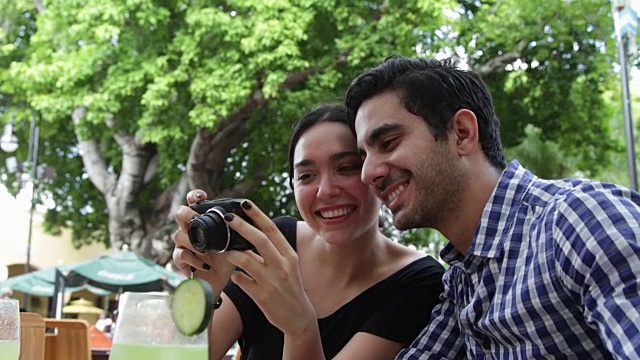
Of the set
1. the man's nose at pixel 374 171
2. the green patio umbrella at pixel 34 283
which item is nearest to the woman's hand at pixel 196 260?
the man's nose at pixel 374 171

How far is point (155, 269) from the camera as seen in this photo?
8.16 metres

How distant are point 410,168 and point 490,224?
0.15m

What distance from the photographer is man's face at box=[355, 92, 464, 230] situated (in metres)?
1.25

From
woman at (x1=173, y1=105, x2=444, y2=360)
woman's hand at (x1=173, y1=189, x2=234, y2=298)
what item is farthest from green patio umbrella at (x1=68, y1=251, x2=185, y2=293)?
woman's hand at (x1=173, y1=189, x2=234, y2=298)

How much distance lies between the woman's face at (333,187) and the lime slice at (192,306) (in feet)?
2.77

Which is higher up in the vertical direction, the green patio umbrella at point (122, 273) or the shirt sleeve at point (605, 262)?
the shirt sleeve at point (605, 262)

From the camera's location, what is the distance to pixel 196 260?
55.1 inches

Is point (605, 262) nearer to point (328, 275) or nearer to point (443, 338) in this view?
point (443, 338)

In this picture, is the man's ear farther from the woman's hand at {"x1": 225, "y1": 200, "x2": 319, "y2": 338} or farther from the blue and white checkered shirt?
→ the woman's hand at {"x1": 225, "y1": 200, "x2": 319, "y2": 338}

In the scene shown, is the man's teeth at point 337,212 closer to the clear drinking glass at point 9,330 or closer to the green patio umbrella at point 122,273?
the clear drinking glass at point 9,330

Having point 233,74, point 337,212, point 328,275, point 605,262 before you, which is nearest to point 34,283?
point 233,74

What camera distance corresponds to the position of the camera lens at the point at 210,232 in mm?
1261

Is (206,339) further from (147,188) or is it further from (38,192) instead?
(38,192)

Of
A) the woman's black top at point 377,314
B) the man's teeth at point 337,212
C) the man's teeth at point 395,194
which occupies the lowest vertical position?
the woman's black top at point 377,314
